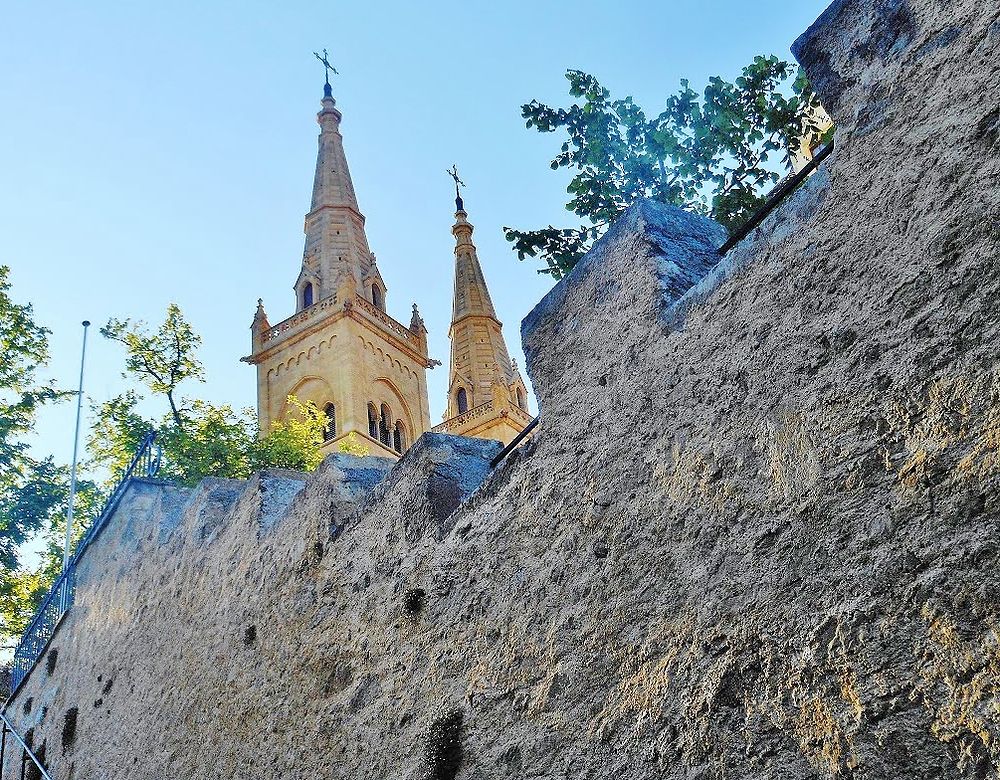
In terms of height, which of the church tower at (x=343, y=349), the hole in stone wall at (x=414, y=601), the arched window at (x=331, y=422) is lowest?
the hole in stone wall at (x=414, y=601)

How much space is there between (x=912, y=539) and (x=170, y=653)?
4309mm

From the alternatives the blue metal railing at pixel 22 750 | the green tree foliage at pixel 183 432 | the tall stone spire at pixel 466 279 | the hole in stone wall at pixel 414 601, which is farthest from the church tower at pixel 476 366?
the hole in stone wall at pixel 414 601

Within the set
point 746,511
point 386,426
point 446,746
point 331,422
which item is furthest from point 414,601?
point 386,426

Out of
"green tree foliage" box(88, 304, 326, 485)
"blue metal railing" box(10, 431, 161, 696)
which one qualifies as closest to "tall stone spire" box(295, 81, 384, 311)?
"green tree foliage" box(88, 304, 326, 485)

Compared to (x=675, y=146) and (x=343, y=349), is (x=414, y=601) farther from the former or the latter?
(x=343, y=349)

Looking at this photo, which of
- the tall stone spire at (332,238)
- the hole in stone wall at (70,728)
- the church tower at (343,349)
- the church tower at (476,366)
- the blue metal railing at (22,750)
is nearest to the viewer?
the hole in stone wall at (70,728)

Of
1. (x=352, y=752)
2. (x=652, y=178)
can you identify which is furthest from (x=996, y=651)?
(x=652, y=178)

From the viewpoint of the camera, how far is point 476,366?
41.7m

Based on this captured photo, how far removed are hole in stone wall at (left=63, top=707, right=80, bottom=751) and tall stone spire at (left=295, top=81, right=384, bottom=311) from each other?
33900 millimetres

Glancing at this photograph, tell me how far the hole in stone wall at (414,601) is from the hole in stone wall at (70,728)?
13.9 ft

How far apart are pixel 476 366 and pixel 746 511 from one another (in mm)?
39489

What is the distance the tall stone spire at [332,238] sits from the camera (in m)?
41.8

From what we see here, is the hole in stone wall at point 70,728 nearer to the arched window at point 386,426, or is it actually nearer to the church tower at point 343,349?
the church tower at point 343,349

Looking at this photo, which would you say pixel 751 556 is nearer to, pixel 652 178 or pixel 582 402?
pixel 582 402
